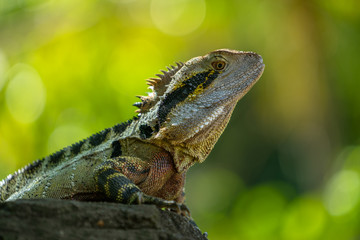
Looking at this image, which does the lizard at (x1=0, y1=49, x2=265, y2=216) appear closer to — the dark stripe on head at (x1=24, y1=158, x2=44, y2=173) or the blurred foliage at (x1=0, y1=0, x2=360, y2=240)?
the dark stripe on head at (x1=24, y1=158, x2=44, y2=173)

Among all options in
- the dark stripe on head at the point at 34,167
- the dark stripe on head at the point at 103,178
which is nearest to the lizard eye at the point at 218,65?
the dark stripe on head at the point at 103,178

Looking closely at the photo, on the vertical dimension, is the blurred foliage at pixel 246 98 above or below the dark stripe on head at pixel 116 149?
above

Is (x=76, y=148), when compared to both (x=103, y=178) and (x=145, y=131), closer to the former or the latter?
(x=145, y=131)

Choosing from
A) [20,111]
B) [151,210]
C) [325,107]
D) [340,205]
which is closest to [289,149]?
[325,107]

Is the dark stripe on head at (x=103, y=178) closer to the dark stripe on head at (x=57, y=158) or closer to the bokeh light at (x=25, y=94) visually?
the dark stripe on head at (x=57, y=158)

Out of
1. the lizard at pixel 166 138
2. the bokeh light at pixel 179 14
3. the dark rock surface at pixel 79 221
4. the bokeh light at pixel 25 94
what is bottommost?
the dark rock surface at pixel 79 221

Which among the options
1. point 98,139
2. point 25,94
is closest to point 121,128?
point 98,139

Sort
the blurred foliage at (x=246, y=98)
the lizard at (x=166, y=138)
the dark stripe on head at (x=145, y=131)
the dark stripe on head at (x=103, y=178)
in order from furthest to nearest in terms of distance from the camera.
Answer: the blurred foliage at (x=246, y=98) → the dark stripe on head at (x=145, y=131) → the lizard at (x=166, y=138) → the dark stripe on head at (x=103, y=178)

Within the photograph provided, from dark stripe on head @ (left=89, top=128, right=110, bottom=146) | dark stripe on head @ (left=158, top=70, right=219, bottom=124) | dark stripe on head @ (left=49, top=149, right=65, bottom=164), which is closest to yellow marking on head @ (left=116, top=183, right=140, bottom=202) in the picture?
dark stripe on head @ (left=158, top=70, right=219, bottom=124)

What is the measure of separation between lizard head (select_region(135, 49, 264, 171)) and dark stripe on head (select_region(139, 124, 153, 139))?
45 millimetres

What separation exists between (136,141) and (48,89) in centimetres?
557

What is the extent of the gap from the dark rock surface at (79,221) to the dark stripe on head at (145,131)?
0.97 meters

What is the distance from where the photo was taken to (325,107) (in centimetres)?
1126

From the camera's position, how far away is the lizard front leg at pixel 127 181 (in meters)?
3.40
